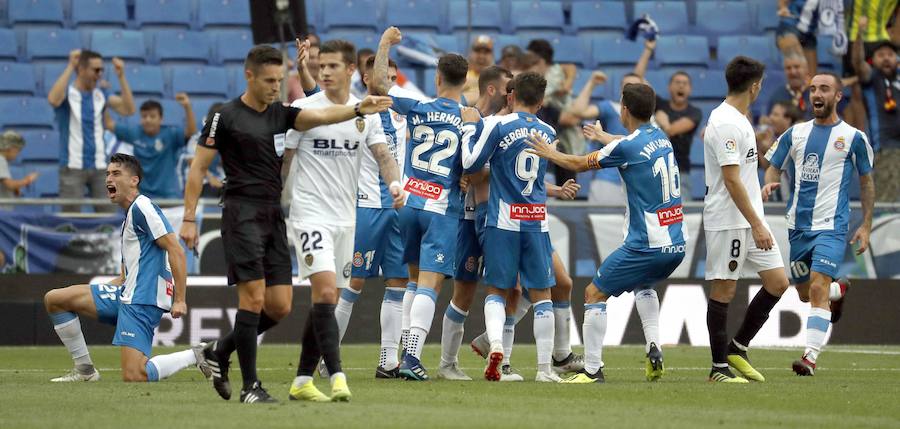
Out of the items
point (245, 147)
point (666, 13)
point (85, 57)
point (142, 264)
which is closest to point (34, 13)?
point (85, 57)

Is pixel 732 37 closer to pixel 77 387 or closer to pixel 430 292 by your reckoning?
pixel 430 292

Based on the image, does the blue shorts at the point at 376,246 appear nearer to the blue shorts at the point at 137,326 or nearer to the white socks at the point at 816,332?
the blue shorts at the point at 137,326

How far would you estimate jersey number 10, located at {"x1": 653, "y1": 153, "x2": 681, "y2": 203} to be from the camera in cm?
1059

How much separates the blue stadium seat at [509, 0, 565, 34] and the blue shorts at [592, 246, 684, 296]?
11946 mm

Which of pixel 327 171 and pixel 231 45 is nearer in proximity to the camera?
pixel 327 171

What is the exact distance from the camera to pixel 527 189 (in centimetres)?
1079

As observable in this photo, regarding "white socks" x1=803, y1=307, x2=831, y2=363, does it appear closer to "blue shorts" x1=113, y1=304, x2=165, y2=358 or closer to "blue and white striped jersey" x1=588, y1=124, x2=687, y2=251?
"blue and white striped jersey" x1=588, y1=124, x2=687, y2=251

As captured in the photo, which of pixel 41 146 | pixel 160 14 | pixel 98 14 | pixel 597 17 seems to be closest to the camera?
pixel 41 146

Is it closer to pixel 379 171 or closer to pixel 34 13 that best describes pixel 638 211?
pixel 379 171

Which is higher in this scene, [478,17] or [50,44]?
[478,17]

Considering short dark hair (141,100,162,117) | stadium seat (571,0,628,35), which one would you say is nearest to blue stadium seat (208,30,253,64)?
short dark hair (141,100,162,117)

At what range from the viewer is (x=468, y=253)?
447 inches

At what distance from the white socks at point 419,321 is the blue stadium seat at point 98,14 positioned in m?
12.2

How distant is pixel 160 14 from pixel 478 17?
4910 mm
